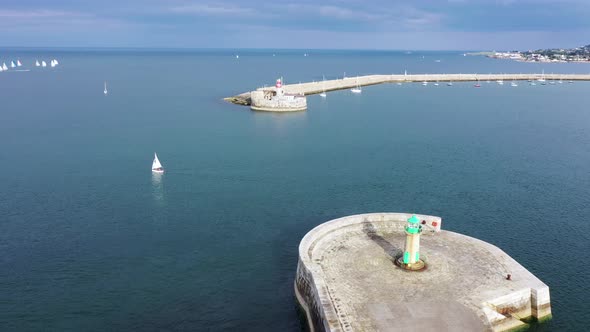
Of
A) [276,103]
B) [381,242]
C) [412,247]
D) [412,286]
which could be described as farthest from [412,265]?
[276,103]

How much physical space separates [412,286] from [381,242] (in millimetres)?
4964

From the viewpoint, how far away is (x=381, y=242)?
28.1 m

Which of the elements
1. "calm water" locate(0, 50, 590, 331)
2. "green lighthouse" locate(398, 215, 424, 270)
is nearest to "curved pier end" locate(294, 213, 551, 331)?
"green lighthouse" locate(398, 215, 424, 270)

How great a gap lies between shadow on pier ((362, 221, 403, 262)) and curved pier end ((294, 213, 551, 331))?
0.20 feet

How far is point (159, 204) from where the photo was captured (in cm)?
4353

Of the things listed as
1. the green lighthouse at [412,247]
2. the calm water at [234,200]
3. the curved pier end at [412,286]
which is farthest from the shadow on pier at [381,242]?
the calm water at [234,200]

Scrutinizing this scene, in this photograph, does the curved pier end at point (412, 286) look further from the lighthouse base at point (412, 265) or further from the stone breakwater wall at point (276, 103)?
the stone breakwater wall at point (276, 103)

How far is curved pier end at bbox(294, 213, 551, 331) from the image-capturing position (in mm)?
21031

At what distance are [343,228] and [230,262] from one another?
28.8 feet

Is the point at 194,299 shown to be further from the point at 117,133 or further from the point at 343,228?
the point at 117,133

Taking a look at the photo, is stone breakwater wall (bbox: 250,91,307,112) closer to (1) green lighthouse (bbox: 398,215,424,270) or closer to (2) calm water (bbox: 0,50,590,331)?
(2) calm water (bbox: 0,50,590,331)

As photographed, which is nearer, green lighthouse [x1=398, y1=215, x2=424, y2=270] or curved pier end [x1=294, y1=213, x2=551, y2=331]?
curved pier end [x1=294, y1=213, x2=551, y2=331]

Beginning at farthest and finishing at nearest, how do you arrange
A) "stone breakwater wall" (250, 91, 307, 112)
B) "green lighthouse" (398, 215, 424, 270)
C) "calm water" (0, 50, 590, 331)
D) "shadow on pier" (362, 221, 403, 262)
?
"stone breakwater wall" (250, 91, 307, 112)
"calm water" (0, 50, 590, 331)
"shadow on pier" (362, 221, 403, 262)
"green lighthouse" (398, 215, 424, 270)

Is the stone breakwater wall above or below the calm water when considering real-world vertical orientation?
above
